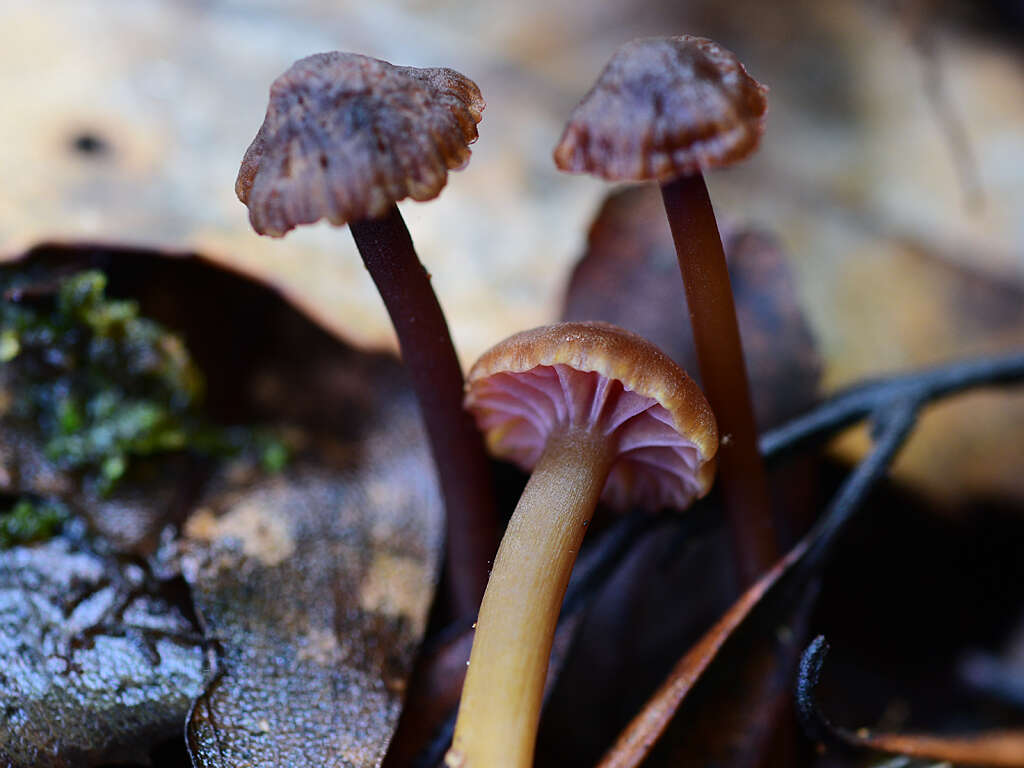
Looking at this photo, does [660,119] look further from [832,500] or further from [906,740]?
[906,740]

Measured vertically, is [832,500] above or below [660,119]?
below

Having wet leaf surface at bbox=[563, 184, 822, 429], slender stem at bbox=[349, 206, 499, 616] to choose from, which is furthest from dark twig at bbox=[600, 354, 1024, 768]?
slender stem at bbox=[349, 206, 499, 616]

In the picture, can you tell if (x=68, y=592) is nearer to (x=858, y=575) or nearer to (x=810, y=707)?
(x=810, y=707)

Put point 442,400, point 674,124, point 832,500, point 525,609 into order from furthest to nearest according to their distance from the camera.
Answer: point 832,500, point 442,400, point 525,609, point 674,124

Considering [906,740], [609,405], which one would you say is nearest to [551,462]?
[609,405]

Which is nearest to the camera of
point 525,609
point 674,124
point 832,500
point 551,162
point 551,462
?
point 674,124


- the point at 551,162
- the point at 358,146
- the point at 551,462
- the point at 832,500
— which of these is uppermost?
the point at 551,162

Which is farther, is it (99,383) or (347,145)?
(99,383)

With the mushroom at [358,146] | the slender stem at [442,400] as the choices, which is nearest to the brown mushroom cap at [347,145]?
the mushroom at [358,146]

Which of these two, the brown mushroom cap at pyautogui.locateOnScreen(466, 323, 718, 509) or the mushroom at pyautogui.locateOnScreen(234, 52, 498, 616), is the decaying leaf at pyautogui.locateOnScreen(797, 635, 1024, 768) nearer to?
the brown mushroom cap at pyautogui.locateOnScreen(466, 323, 718, 509)
